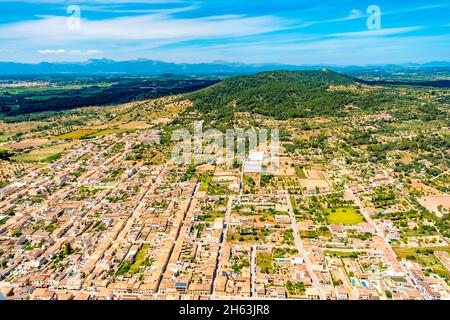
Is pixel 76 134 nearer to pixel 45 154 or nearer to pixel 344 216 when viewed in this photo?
pixel 45 154

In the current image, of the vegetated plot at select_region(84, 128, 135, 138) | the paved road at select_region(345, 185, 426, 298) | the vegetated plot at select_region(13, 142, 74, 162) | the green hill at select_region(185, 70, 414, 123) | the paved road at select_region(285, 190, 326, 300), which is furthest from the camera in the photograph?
the green hill at select_region(185, 70, 414, 123)

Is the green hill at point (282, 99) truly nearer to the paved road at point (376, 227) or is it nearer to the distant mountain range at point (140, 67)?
the paved road at point (376, 227)

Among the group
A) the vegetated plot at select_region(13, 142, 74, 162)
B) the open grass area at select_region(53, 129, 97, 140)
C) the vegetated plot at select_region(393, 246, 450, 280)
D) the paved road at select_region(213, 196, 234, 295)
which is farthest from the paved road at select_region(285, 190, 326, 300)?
the open grass area at select_region(53, 129, 97, 140)

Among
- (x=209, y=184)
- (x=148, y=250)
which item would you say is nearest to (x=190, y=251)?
(x=148, y=250)

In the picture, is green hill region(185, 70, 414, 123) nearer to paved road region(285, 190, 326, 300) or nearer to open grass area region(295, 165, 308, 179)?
open grass area region(295, 165, 308, 179)

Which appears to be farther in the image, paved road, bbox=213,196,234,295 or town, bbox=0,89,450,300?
paved road, bbox=213,196,234,295

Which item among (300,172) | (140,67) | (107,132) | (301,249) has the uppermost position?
(140,67)

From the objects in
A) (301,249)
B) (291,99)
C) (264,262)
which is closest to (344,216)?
(301,249)
